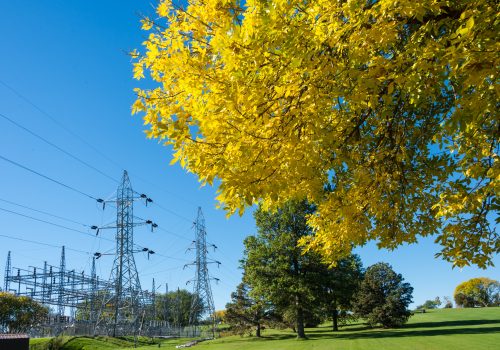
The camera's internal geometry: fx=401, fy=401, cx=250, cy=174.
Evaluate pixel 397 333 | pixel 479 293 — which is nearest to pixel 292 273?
pixel 397 333

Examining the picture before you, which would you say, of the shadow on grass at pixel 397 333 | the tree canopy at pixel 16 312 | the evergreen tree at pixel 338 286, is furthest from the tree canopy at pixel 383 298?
the tree canopy at pixel 16 312

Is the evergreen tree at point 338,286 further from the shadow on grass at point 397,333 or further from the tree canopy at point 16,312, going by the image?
the tree canopy at point 16,312

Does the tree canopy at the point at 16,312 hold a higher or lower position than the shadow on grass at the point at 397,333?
higher

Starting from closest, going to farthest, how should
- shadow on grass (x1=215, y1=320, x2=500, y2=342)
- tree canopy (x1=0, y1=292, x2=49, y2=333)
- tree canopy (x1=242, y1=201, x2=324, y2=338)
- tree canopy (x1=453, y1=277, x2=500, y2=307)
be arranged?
1. shadow on grass (x1=215, y1=320, x2=500, y2=342)
2. tree canopy (x1=242, y1=201, x2=324, y2=338)
3. tree canopy (x1=0, y1=292, x2=49, y2=333)
4. tree canopy (x1=453, y1=277, x2=500, y2=307)

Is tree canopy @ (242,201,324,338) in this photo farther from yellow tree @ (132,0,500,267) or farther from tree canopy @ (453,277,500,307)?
tree canopy @ (453,277,500,307)

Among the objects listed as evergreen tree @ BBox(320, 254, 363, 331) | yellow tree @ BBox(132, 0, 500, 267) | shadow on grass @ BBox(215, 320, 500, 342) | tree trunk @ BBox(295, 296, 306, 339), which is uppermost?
yellow tree @ BBox(132, 0, 500, 267)

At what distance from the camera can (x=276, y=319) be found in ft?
153

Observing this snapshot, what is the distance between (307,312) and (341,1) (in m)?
37.9

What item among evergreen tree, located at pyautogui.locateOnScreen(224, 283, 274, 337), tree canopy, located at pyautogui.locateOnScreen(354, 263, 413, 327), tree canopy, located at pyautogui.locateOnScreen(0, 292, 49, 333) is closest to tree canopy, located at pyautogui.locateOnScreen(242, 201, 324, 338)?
evergreen tree, located at pyautogui.locateOnScreen(224, 283, 274, 337)

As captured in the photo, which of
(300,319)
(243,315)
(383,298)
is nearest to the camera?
(300,319)

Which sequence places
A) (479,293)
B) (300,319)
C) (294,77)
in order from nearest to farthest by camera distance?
(294,77)
(300,319)
(479,293)

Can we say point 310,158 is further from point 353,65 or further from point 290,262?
point 290,262

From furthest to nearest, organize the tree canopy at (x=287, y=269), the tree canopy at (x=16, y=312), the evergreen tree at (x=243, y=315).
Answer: the tree canopy at (x=16, y=312), the evergreen tree at (x=243, y=315), the tree canopy at (x=287, y=269)

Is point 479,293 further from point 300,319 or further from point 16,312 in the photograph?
point 16,312
